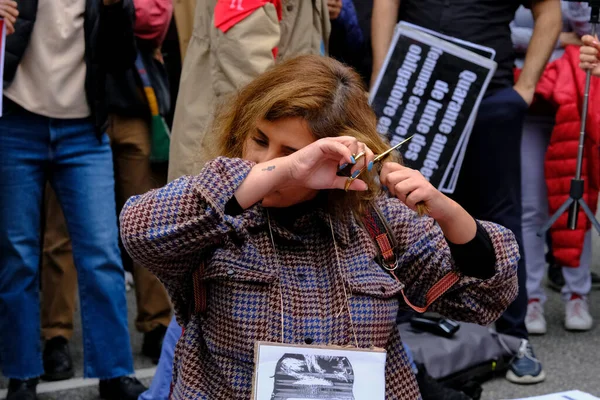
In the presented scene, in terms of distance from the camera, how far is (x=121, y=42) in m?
3.33

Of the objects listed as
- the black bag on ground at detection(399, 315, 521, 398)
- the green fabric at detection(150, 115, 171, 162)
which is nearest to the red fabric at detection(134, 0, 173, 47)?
the green fabric at detection(150, 115, 171, 162)

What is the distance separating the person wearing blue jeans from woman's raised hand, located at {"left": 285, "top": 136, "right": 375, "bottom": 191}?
5.71 feet

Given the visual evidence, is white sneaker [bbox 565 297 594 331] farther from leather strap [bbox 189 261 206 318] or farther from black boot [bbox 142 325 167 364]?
leather strap [bbox 189 261 206 318]

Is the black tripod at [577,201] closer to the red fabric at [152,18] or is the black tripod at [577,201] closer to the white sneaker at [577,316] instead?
the white sneaker at [577,316]

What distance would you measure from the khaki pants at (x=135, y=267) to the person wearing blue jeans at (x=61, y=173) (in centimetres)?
56

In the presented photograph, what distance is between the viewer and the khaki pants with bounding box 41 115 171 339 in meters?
3.82

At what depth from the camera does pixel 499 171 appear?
379 centimetres

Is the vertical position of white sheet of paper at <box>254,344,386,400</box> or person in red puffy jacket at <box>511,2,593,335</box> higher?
white sheet of paper at <box>254,344,386,400</box>

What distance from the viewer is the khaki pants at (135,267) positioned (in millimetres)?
3824

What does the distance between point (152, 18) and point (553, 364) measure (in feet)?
7.49

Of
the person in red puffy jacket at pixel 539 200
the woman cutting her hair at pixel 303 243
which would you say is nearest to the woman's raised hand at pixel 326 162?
the woman cutting her hair at pixel 303 243

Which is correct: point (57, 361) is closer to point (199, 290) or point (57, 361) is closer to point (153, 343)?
point (153, 343)

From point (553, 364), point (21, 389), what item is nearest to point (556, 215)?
point (553, 364)

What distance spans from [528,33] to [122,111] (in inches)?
78.9
